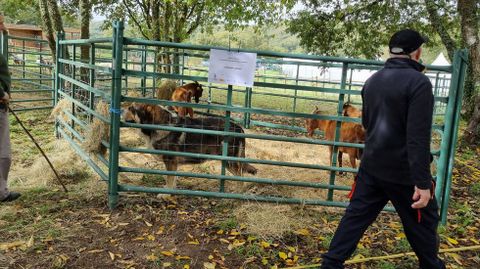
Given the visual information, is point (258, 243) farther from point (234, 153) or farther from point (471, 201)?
point (471, 201)

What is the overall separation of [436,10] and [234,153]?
32.9ft

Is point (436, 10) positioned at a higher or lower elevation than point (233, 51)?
higher

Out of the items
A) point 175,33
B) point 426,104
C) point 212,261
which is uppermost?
point 175,33

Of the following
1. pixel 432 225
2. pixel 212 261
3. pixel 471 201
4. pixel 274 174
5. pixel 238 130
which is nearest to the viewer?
pixel 432 225

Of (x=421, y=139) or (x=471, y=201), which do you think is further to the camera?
(x=471, y=201)

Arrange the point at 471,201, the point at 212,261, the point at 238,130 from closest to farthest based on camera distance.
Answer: the point at 212,261 → the point at 238,130 → the point at 471,201

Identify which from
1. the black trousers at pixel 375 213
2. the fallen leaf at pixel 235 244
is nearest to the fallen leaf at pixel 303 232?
the fallen leaf at pixel 235 244

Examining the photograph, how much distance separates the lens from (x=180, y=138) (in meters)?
5.36

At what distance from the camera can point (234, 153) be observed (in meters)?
5.43

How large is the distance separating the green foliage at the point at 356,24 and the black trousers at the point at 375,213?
12510 millimetres

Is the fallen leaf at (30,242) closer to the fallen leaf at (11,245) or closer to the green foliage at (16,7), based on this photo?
the fallen leaf at (11,245)

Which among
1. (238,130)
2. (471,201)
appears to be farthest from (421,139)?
(471,201)

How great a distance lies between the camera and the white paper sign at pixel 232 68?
4492mm

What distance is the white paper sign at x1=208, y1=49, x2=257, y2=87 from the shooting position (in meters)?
4.49
